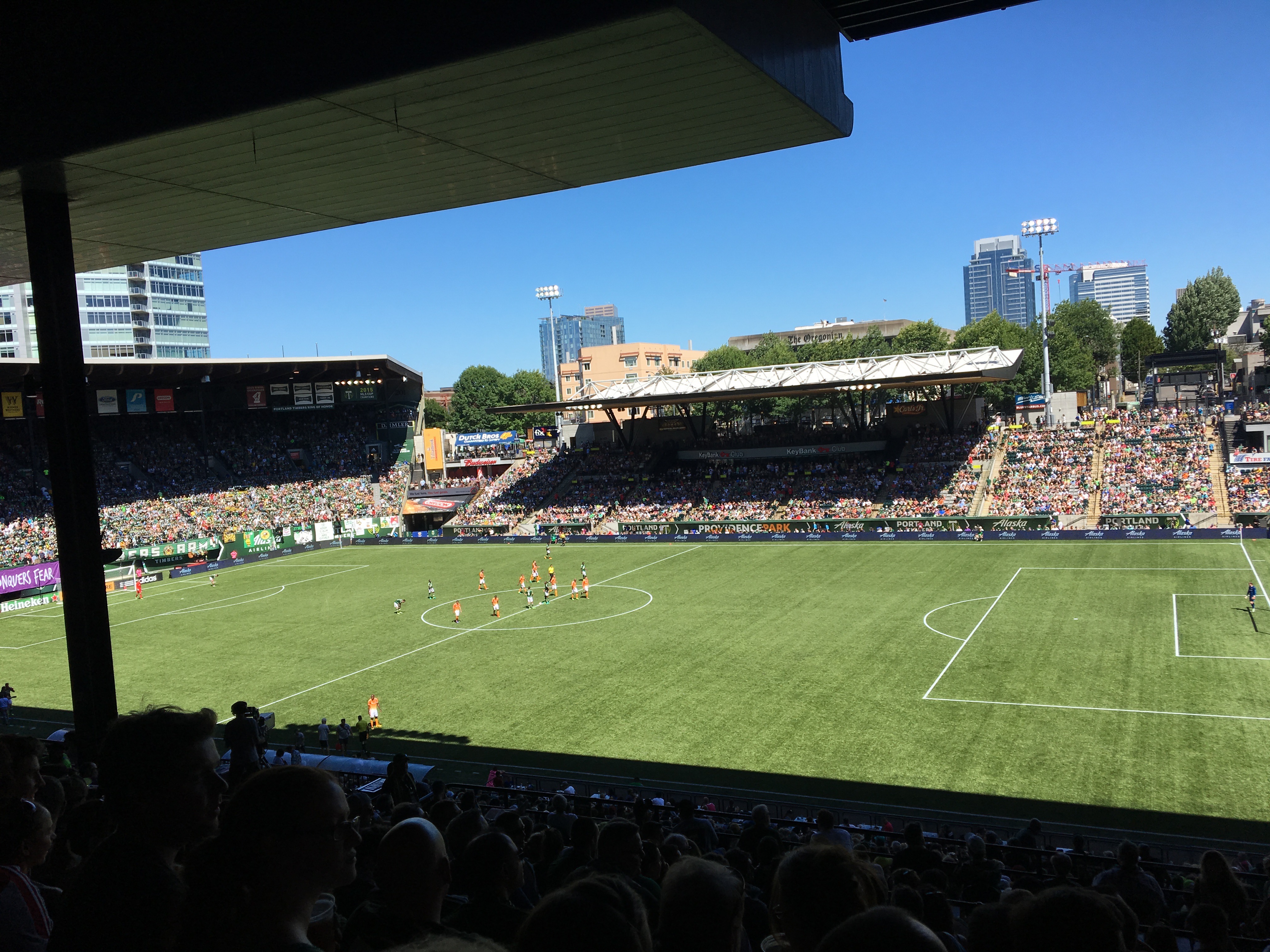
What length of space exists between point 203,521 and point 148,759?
62145 mm

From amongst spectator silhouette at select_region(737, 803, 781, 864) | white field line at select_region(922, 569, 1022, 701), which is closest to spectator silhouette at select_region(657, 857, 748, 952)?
spectator silhouette at select_region(737, 803, 781, 864)

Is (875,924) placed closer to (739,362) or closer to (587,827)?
(587,827)

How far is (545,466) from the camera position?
2830 inches

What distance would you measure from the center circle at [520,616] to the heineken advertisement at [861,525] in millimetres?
16507

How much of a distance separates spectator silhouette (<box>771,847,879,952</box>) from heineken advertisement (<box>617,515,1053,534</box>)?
47628 mm

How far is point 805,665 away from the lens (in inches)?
1012

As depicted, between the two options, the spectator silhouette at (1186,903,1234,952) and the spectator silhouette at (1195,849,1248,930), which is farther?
the spectator silhouette at (1195,849,1248,930)

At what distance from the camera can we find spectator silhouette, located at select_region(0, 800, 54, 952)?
10.4 feet

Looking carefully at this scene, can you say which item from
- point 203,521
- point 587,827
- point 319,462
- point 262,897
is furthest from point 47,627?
point 262,897

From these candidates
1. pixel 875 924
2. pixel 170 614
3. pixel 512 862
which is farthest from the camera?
pixel 170 614

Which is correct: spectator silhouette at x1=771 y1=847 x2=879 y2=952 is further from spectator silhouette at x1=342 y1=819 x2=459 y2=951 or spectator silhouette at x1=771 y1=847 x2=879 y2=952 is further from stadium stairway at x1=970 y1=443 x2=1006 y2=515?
stadium stairway at x1=970 y1=443 x2=1006 y2=515

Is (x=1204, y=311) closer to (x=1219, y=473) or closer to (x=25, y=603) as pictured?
(x=1219, y=473)

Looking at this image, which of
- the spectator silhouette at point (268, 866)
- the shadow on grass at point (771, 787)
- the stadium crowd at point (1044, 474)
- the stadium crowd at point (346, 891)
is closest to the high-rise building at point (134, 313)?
the stadium crowd at point (1044, 474)

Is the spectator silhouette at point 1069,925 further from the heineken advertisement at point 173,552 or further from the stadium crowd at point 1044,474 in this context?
the heineken advertisement at point 173,552
